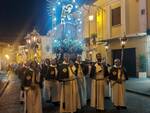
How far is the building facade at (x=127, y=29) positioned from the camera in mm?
34812

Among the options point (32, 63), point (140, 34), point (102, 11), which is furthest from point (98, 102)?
point (102, 11)

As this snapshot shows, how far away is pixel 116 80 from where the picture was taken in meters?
16.0

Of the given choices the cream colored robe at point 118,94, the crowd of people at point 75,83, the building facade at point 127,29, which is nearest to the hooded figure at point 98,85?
the crowd of people at point 75,83

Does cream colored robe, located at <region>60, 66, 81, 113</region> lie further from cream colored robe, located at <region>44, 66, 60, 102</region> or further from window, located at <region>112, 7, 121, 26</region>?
window, located at <region>112, 7, 121, 26</region>

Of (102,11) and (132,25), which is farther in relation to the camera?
(102,11)

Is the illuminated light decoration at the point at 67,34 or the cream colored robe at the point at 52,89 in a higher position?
the illuminated light decoration at the point at 67,34

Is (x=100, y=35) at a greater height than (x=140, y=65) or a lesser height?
greater

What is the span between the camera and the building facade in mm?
34812

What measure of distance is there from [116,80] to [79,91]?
1.65 meters

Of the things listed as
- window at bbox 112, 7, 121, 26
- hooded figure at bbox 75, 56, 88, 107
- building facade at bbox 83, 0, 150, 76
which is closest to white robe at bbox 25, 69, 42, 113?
hooded figure at bbox 75, 56, 88, 107

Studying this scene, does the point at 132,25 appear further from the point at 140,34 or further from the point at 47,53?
the point at 47,53

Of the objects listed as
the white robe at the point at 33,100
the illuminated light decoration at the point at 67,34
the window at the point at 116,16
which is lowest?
the white robe at the point at 33,100

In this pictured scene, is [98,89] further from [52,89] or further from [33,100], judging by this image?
[52,89]

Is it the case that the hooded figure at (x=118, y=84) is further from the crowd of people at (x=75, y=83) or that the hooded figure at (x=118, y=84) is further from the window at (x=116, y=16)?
the window at (x=116, y=16)
